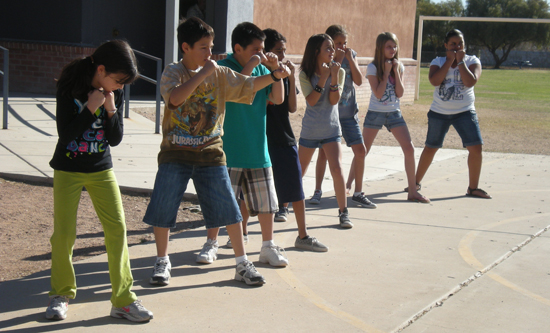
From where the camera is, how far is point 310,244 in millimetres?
5000

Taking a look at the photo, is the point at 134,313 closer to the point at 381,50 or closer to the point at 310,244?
the point at 310,244

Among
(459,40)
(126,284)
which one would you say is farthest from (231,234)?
(459,40)

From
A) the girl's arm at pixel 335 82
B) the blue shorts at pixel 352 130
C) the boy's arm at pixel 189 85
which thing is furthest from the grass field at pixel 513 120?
the boy's arm at pixel 189 85

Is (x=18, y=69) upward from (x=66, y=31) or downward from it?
downward

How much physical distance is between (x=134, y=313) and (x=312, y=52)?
9.57 feet

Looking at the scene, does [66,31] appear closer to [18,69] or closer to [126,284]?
[18,69]

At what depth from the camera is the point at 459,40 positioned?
7066 millimetres

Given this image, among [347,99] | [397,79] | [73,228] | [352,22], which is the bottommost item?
[73,228]

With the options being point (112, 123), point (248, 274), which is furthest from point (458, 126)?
point (112, 123)

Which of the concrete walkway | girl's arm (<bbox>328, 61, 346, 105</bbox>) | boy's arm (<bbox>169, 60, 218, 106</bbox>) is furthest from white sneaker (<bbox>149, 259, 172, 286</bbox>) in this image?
girl's arm (<bbox>328, 61, 346, 105</bbox>)

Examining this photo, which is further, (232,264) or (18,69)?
(18,69)

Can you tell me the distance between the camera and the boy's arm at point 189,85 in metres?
3.68

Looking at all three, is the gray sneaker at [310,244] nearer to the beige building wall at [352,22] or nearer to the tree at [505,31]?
the beige building wall at [352,22]

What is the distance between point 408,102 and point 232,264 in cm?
1759
